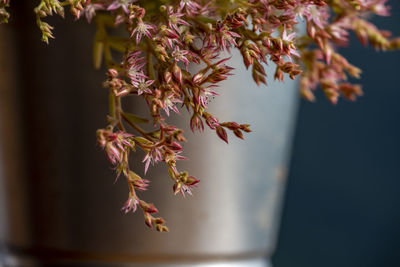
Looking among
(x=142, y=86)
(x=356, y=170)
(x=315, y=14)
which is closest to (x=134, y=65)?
(x=142, y=86)

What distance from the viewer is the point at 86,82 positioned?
22.9 inches

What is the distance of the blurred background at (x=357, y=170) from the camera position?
3.50 feet

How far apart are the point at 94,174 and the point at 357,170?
646 millimetres

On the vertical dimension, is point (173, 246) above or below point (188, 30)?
below

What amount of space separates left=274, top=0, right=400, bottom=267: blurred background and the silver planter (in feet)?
1.39

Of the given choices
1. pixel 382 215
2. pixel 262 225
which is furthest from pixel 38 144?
pixel 382 215

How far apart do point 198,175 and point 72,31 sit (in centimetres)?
21

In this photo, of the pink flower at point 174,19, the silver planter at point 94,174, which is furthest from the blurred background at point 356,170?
the pink flower at point 174,19

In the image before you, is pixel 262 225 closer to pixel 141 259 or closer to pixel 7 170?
pixel 141 259

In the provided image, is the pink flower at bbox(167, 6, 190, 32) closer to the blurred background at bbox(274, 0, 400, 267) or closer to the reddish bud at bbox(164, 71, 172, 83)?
the reddish bud at bbox(164, 71, 172, 83)

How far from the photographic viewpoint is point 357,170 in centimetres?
108

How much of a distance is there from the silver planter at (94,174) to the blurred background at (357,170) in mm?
424

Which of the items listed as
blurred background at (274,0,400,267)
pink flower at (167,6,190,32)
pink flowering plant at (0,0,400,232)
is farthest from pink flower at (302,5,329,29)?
blurred background at (274,0,400,267)

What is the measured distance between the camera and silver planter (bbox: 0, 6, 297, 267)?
1.93ft
